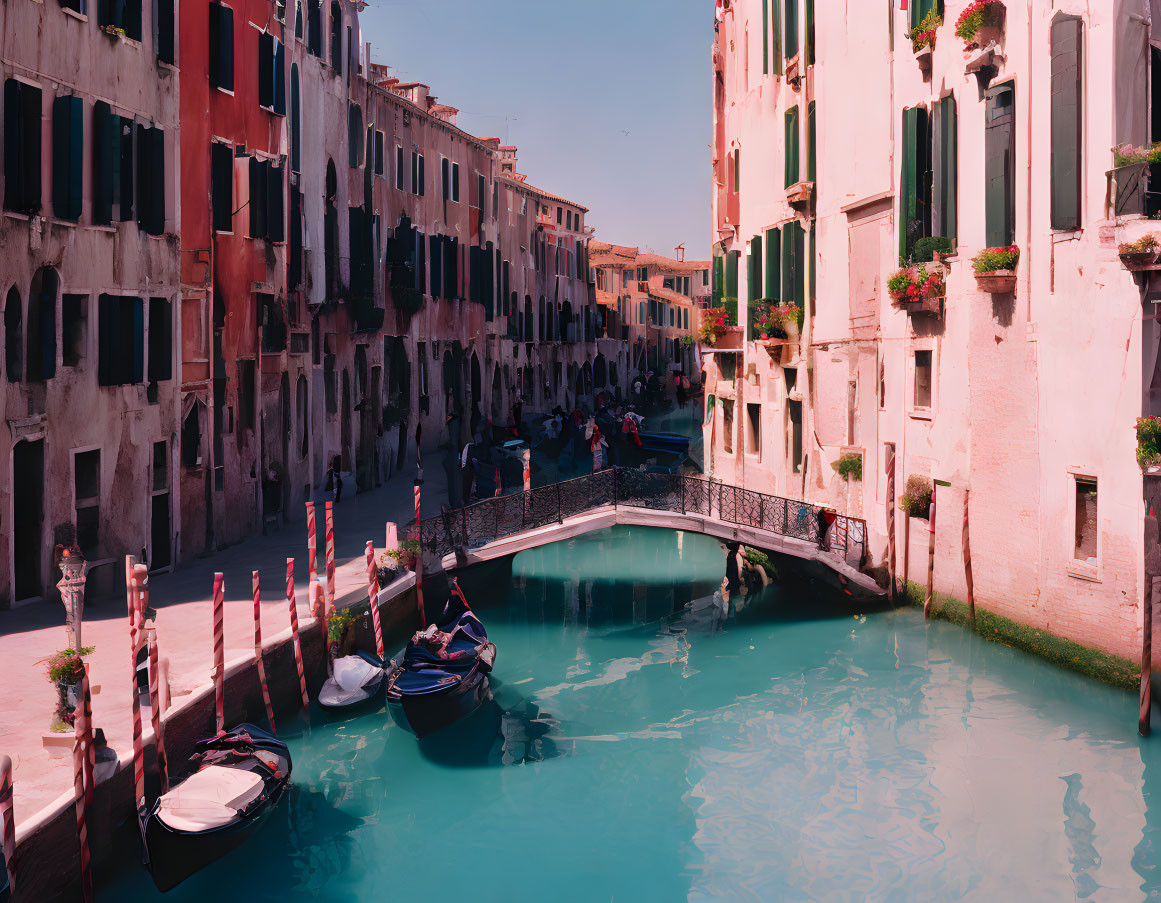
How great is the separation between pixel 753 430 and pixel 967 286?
24.9ft

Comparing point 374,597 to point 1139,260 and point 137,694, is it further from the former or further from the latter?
point 1139,260

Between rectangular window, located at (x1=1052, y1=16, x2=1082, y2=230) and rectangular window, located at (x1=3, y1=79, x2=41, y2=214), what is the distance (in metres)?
11.0

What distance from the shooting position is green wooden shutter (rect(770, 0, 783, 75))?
19766 millimetres

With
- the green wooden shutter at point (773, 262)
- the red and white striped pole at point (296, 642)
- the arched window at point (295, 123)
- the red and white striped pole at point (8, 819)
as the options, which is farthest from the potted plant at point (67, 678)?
the green wooden shutter at point (773, 262)

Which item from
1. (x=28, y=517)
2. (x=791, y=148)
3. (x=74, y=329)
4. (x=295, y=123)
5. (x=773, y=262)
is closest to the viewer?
(x=28, y=517)

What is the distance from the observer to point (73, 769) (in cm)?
801

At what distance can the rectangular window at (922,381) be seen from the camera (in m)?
15.7

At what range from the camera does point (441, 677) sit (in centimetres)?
1230

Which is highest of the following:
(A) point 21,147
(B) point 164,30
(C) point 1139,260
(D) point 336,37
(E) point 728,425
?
(D) point 336,37

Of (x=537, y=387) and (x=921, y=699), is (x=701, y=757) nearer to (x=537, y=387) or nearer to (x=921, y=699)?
(x=921, y=699)

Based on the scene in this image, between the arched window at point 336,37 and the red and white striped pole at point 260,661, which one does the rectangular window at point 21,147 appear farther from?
the arched window at point 336,37

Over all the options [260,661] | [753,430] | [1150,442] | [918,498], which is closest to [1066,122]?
[1150,442]

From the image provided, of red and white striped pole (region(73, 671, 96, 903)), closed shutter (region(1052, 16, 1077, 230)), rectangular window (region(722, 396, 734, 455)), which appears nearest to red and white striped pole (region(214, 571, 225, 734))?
red and white striped pole (region(73, 671, 96, 903))

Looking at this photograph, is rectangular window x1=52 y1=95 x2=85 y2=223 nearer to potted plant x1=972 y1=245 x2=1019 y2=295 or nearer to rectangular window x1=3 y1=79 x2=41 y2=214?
rectangular window x1=3 y1=79 x2=41 y2=214
